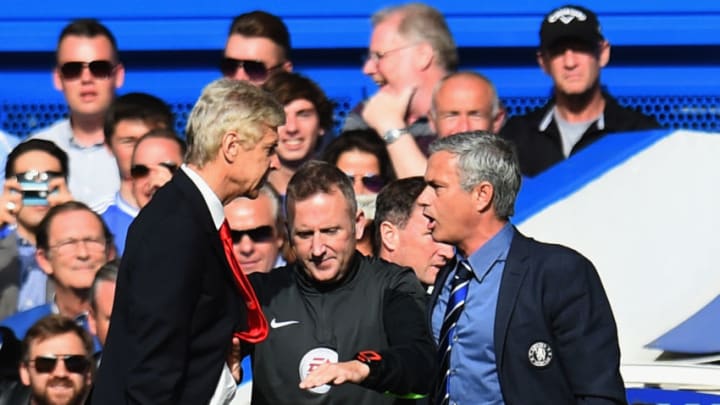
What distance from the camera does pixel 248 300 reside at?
479 cm

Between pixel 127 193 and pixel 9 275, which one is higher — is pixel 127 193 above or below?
above

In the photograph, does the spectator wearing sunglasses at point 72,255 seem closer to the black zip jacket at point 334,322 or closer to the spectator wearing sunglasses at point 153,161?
the spectator wearing sunglasses at point 153,161

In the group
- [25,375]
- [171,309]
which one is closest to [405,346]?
[171,309]

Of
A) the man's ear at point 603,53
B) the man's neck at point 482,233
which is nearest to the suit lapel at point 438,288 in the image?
the man's neck at point 482,233

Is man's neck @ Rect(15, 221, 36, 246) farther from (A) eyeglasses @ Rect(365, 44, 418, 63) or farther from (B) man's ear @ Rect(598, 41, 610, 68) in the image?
(B) man's ear @ Rect(598, 41, 610, 68)

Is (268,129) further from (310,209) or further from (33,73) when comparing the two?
(33,73)

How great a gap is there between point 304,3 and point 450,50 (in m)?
1.62

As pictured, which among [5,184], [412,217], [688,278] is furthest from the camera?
[5,184]

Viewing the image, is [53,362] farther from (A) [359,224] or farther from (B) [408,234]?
(B) [408,234]

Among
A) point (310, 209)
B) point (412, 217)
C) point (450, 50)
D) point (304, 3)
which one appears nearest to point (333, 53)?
point (304, 3)

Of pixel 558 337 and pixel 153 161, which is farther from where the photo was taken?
pixel 153 161

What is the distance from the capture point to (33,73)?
30.2ft

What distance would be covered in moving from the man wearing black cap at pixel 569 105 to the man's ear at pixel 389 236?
60.9 inches

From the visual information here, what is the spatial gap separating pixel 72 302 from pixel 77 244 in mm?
236
